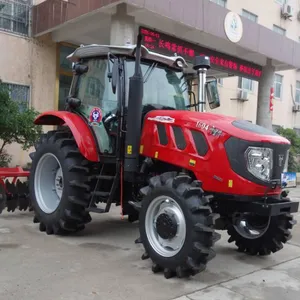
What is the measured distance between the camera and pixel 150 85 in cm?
520

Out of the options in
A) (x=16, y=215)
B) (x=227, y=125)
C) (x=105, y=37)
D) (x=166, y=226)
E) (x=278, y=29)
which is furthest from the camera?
(x=278, y=29)

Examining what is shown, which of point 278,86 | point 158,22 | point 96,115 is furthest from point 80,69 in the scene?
point 278,86

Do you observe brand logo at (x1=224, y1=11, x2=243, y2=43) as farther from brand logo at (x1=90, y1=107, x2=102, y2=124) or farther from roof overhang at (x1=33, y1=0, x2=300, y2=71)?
brand logo at (x1=90, y1=107, x2=102, y2=124)

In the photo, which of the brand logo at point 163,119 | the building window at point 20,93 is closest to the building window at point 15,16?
the building window at point 20,93

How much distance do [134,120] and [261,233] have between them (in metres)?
2.05

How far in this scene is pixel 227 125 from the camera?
4.23 meters

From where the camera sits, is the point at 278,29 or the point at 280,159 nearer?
the point at 280,159

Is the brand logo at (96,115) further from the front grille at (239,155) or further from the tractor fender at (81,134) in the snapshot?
the front grille at (239,155)

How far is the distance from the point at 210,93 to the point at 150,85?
79 cm

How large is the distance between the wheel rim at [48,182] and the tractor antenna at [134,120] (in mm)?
1462

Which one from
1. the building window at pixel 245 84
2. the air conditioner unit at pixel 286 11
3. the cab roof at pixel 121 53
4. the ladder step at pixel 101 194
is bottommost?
the ladder step at pixel 101 194

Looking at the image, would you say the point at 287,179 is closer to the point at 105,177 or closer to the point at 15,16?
the point at 105,177

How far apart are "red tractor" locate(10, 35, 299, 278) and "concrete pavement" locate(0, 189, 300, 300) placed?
0.21m

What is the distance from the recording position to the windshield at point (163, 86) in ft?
16.9
